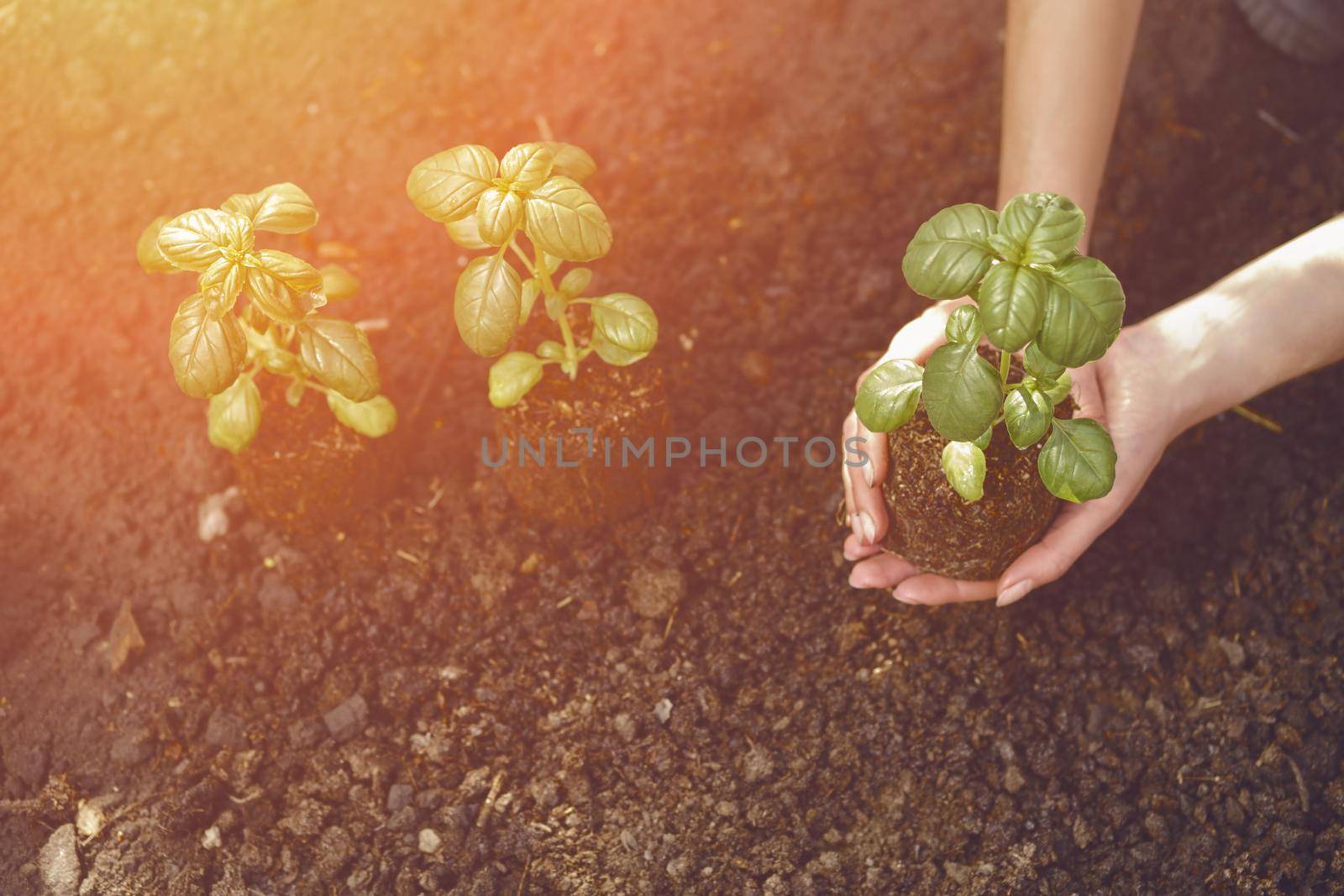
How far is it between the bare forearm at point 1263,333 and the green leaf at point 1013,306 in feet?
2.29

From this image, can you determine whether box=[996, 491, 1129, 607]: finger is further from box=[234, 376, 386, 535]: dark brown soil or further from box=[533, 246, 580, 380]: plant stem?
box=[234, 376, 386, 535]: dark brown soil

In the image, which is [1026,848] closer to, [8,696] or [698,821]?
[698,821]

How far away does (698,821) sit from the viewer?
82.5 inches

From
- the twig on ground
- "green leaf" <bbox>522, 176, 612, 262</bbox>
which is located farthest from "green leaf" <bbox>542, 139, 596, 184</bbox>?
the twig on ground

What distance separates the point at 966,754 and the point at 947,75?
1.87 meters

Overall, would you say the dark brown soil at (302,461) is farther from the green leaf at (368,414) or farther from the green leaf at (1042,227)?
the green leaf at (1042,227)

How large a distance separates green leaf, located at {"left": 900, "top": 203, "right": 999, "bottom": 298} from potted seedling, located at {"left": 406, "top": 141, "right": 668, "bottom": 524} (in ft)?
1.85

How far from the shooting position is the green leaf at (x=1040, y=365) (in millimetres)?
1690

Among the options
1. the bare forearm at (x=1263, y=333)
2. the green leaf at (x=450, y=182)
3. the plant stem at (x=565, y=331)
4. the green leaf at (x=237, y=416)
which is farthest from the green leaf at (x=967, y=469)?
the green leaf at (x=237, y=416)

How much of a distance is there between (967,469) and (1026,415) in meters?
0.15

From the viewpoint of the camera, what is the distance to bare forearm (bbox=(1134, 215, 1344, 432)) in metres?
2.02

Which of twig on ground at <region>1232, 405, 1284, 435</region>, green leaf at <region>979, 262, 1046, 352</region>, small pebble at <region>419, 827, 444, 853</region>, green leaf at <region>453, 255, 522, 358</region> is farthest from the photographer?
twig on ground at <region>1232, 405, 1284, 435</region>

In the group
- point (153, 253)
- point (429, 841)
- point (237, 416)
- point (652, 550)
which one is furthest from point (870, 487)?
point (153, 253)

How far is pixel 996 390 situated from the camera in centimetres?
161
